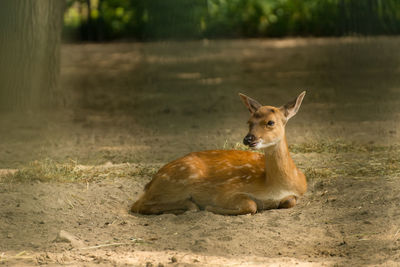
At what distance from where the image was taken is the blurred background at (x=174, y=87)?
3164 millimetres

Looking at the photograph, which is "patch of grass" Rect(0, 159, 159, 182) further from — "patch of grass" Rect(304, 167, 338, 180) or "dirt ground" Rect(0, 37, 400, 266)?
"patch of grass" Rect(304, 167, 338, 180)

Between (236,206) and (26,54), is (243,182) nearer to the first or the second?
(236,206)

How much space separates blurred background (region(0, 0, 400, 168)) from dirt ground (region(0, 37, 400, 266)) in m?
0.03

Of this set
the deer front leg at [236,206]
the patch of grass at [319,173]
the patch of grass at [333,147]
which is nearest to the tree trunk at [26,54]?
the patch of grass at [333,147]

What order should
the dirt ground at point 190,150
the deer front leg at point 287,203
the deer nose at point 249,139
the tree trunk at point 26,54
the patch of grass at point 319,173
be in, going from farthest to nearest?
the tree trunk at point 26,54, the patch of grass at point 319,173, the deer front leg at point 287,203, the deer nose at point 249,139, the dirt ground at point 190,150

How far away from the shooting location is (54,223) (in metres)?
4.28

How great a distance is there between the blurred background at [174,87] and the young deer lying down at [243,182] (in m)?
0.64

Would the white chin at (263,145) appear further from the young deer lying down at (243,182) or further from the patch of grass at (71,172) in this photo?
the patch of grass at (71,172)

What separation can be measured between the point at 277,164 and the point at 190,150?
6.61ft

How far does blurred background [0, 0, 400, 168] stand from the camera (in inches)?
125

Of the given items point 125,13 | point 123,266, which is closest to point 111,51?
point 125,13

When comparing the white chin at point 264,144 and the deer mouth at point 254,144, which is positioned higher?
the deer mouth at point 254,144

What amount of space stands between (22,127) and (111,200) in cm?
326

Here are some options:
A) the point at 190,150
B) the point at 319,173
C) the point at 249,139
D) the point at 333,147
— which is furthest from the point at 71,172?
the point at 333,147
